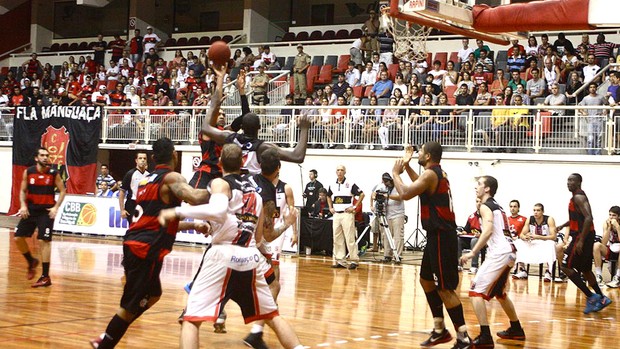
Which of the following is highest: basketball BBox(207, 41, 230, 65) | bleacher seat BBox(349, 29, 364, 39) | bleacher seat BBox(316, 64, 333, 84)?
bleacher seat BBox(349, 29, 364, 39)

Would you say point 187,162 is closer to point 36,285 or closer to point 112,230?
point 112,230

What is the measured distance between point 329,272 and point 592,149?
660cm

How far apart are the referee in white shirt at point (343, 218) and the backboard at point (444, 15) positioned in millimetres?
6854

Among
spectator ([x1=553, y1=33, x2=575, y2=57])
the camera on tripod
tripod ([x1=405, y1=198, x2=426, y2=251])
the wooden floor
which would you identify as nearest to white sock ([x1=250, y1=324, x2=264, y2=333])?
the wooden floor

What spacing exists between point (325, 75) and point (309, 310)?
626 inches

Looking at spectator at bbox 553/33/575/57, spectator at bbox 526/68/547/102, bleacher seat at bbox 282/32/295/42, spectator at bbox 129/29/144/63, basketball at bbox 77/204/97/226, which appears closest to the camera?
spectator at bbox 526/68/547/102

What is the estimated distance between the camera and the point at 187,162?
80.0 feet

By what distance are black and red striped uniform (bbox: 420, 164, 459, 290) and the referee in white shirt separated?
868 cm

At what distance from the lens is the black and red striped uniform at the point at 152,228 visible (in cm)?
739

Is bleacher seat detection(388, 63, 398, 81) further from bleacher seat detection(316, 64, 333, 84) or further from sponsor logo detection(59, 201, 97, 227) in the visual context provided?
sponsor logo detection(59, 201, 97, 227)

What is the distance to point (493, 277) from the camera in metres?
9.27

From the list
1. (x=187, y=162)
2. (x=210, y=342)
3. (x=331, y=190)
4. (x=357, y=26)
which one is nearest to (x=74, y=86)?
(x=187, y=162)

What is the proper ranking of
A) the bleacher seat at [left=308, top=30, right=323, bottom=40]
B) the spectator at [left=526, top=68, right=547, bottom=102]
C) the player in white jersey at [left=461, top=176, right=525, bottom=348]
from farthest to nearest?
the bleacher seat at [left=308, top=30, right=323, bottom=40], the spectator at [left=526, top=68, right=547, bottom=102], the player in white jersey at [left=461, top=176, right=525, bottom=348]

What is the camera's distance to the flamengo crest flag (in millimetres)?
26438
